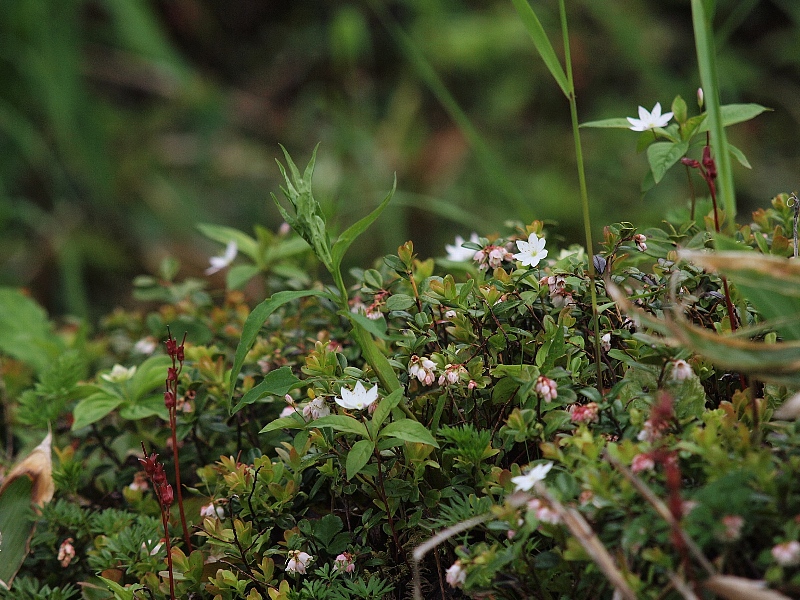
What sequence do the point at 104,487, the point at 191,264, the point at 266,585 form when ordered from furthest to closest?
the point at 191,264 → the point at 104,487 → the point at 266,585

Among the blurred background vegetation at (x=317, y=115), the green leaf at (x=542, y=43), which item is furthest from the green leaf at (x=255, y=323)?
the blurred background vegetation at (x=317, y=115)

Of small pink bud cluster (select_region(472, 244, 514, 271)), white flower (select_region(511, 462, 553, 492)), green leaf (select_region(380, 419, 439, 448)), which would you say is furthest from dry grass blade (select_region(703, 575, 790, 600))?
small pink bud cluster (select_region(472, 244, 514, 271))

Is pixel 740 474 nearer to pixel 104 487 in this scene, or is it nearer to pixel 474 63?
pixel 104 487

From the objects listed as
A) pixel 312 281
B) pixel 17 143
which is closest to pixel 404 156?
pixel 17 143

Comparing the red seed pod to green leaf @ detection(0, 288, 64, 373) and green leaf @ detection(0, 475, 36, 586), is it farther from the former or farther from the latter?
green leaf @ detection(0, 288, 64, 373)

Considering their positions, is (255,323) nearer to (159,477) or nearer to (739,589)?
(159,477)

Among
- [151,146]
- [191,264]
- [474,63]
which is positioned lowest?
[191,264]
